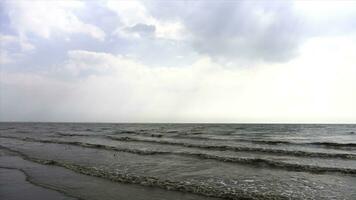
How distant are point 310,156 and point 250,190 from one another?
12.7 meters

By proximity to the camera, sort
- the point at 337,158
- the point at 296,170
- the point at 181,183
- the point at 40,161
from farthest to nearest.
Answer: the point at 337,158 < the point at 40,161 < the point at 296,170 < the point at 181,183

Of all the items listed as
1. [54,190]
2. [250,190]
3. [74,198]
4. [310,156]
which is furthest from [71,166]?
[310,156]

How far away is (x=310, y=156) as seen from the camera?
21922 mm

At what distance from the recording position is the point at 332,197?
34.9ft

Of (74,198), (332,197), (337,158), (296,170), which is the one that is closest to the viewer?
(74,198)

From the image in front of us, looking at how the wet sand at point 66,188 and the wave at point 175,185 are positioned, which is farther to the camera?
the wave at point 175,185

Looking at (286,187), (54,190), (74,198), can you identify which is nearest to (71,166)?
(54,190)

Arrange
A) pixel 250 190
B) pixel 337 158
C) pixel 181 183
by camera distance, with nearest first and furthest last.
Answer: pixel 250 190 → pixel 181 183 → pixel 337 158

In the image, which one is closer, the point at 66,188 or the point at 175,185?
the point at 66,188

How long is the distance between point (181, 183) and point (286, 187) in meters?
4.28

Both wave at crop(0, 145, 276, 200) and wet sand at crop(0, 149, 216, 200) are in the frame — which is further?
wave at crop(0, 145, 276, 200)

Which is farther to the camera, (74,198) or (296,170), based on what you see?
(296,170)

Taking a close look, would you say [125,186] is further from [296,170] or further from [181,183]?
[296,170]

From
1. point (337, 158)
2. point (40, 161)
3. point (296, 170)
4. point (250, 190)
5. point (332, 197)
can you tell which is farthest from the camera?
point (337, 158)
